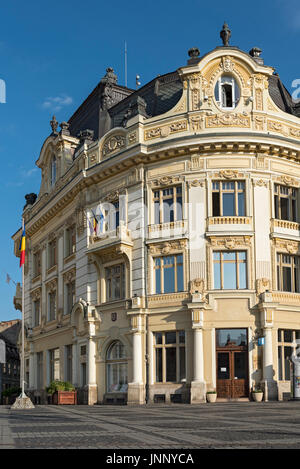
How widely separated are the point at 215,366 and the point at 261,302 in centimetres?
388

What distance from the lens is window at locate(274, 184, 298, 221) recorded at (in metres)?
35.6

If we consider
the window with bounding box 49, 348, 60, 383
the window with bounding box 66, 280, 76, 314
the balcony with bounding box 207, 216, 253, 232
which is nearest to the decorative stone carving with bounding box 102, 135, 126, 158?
the balcony with bounding box 207, 216, 253, 232

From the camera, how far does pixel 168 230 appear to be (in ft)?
116

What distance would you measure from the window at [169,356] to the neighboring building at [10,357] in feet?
213

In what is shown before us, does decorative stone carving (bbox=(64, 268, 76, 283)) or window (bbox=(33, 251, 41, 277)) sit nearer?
decorative stone carving (bbox=(64, 268, 76, 283))

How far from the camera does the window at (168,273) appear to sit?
34812 mm

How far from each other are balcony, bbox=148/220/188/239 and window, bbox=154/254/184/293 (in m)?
1.12

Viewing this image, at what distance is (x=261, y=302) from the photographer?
33156 millimetres

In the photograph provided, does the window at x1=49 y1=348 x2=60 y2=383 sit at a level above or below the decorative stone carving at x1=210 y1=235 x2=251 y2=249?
below

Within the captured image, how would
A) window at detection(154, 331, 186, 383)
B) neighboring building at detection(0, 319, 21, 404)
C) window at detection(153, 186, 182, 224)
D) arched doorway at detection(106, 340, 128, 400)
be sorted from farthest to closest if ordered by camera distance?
neighboring building at detection(0, 319, 21, 404), arched doorway at detection(106, 340, 128, 400), window at detection(153, 186, 182, 224), window at detection(154, 331, 186, 383)

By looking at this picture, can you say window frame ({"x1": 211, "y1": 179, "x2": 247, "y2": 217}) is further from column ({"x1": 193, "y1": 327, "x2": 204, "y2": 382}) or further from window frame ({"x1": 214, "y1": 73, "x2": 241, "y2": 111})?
column ({"x1": 193, "y1": 327, "x2": 204, "y2": 382})

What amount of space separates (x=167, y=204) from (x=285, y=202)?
6.33m

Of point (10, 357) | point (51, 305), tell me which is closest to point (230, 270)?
point (51, 305)
